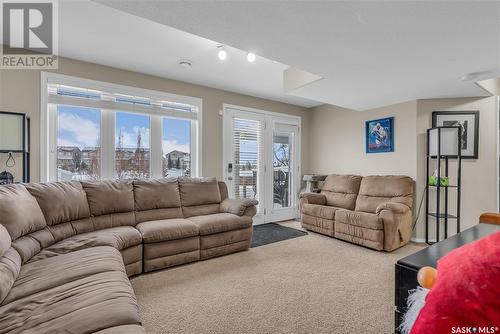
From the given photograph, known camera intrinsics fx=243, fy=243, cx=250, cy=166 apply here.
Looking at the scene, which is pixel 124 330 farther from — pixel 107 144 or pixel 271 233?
pixel 271 233

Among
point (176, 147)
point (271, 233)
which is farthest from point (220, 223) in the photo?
point (176, 147)

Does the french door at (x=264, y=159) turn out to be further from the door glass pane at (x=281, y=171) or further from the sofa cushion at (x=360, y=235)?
the sofa cushion at (x=360, y=235)

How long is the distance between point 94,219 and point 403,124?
4.58m

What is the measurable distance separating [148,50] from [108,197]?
1.75 metres

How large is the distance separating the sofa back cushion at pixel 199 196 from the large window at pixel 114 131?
464 millimetres

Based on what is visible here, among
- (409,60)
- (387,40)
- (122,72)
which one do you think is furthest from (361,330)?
(122,72)

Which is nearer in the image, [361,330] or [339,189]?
[361,330]

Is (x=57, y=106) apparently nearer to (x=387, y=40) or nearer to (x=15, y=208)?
(x=15, y=208)

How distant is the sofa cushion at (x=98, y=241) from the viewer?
201 cm

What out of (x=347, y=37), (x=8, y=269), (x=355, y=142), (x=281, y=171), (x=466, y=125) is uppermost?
(x=347, y=37)

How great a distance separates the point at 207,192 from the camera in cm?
358

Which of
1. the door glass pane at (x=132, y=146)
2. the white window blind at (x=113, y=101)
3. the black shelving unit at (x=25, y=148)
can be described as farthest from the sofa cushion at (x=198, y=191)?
the black shelving unit at (x=25, y=148)

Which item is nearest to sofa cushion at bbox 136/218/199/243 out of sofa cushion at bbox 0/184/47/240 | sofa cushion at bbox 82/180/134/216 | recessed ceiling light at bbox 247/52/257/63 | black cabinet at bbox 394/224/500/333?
sofa cushion at bbox 82/180/134/216

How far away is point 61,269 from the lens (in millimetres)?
1638
